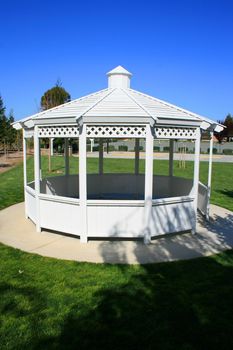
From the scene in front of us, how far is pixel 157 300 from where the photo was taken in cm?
524

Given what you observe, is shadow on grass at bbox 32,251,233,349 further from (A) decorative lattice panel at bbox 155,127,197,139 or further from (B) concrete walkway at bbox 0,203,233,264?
(A) decorative lattice panel at bbox 155,127,197,139

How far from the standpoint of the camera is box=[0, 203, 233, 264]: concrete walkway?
7086 mm

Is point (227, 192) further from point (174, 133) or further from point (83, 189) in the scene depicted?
point (83, 189)

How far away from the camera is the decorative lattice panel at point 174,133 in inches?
309

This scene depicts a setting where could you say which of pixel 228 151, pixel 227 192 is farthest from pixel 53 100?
pixel 228 151

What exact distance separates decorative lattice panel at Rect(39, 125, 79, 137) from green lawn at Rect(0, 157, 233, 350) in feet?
9.46

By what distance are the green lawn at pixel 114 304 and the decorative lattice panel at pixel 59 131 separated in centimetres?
288

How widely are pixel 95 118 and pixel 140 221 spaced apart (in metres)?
2.60

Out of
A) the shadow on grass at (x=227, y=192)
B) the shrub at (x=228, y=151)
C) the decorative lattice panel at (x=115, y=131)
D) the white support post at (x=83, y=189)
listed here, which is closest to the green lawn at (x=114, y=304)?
the white support post at (x=83, y=189)

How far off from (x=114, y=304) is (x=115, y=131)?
12.6 ft

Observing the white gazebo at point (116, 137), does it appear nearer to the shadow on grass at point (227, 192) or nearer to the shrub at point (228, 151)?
the shadow on grass at point (227, 192)

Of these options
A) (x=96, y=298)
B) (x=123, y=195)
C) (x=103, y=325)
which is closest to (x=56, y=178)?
(x=123, y=195)

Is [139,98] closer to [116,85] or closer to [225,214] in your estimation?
[116,85]

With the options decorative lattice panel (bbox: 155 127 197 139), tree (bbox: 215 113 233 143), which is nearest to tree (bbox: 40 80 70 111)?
decorative lattice panel (bbox: 155 127 197 139)
